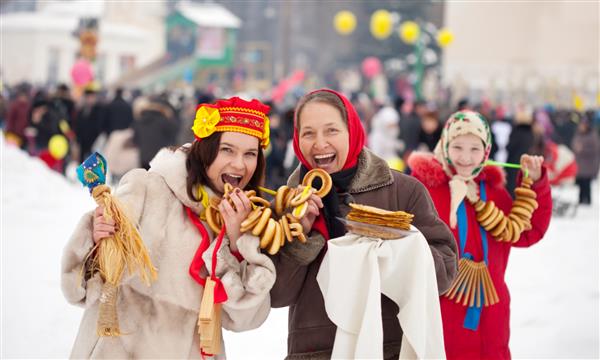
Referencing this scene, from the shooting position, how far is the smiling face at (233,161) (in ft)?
8.95

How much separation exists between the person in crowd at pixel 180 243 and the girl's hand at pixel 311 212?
0.72 feet

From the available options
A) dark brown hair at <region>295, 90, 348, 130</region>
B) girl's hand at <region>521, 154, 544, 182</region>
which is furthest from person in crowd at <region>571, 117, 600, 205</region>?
dark brown hair at <region>295, 90, 348, 130</region>

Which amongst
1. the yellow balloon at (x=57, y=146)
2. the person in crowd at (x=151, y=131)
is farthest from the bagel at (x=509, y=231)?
the yellow balloon at (x=57, y=146)

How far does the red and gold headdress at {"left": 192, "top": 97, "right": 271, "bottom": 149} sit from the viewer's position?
9.02ft

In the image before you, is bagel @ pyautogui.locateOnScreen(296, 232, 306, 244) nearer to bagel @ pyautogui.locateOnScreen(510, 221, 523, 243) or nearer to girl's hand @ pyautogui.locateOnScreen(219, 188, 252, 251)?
girl's hand @ pyautogui.locateOnScreen(219, 188, 252, 251)

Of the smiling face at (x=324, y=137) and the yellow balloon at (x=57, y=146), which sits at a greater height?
the smiling face at (x=324, y=137)

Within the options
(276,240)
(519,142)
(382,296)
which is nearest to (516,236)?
(382,296)

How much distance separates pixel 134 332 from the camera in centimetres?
273

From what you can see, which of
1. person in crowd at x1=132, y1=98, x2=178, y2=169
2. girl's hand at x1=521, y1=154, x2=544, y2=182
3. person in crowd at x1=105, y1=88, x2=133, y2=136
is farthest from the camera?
person in crowd at x1=105, y1=88, x2=133, y2=136

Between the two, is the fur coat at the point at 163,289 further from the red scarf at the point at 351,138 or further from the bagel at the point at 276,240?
the red scarf at the point at 351,138

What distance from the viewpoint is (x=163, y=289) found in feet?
8.89

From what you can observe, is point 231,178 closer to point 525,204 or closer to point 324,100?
point 324,100

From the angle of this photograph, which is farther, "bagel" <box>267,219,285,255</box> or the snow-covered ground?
the snow-covered ground

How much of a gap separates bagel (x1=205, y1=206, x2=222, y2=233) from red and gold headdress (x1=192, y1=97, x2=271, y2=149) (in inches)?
9.8
